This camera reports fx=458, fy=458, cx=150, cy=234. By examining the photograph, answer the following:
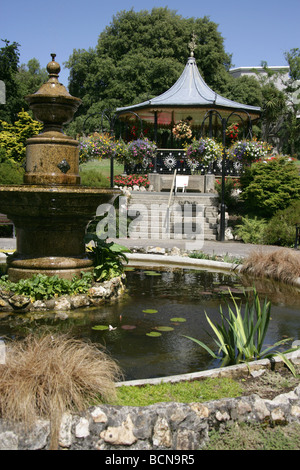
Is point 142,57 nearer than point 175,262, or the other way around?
point 175,262

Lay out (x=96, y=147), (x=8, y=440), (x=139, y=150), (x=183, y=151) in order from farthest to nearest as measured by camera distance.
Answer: (x=183, y=151), (x=139, y=150), (x=96, y=147), (x=8, y=440)

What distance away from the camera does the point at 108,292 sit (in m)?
6.41

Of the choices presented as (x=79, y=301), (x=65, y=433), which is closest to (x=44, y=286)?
(x=79, y=301)

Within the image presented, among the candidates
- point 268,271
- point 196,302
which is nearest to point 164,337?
point 196,302

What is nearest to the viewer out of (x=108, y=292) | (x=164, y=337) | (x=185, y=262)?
(x=164, y=337)

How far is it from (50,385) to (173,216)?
44.9 feet

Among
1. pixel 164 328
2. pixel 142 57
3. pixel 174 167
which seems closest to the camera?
pixel 164 328

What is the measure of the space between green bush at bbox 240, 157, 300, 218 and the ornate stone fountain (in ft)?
32.1

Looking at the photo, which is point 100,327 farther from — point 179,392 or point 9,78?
point 9,78

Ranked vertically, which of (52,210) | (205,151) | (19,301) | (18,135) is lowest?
(19,301)

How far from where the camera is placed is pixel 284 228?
43.4ft

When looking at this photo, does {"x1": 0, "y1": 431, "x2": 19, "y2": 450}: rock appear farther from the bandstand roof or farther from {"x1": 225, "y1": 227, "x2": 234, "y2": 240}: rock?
the bandstand roof
